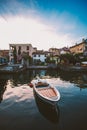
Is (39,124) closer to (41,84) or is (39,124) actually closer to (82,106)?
(82,106)

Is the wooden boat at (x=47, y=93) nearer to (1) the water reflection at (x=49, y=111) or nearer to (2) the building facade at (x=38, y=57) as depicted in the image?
(1) the water reflection at (x=49, y=111)

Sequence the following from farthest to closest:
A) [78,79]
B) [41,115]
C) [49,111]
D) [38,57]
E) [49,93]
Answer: [38,57] < [78,79] < [49,93] < [49,111] < [41,115]

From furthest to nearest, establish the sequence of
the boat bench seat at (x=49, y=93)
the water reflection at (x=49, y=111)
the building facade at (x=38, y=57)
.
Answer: the building facade at (x=38, y=57) < the boat bench seat at (x=49, y=93) < the water reflection at (x=49, y=111)

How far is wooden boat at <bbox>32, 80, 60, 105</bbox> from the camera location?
11.9 metres

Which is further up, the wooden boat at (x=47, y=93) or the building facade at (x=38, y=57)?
the building facade at (x=38, y=57)

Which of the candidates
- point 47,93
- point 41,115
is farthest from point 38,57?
point 41,115

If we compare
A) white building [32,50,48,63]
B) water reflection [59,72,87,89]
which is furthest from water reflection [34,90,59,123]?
white building [32,50,48,63]

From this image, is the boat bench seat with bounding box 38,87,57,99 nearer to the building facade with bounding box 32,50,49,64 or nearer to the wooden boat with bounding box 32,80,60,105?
the wooden boat with bounding box 32,80,60,105

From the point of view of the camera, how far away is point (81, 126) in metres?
9.72

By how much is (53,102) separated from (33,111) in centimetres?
224

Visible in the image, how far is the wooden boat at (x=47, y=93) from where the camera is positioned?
11.9 metres

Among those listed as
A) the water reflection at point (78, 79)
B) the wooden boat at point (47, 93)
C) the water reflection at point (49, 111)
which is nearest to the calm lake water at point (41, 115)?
the water reflection at point (49, 111)

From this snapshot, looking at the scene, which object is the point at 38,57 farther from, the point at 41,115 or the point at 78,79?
the point at 41,115

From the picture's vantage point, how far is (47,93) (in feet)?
45.7
